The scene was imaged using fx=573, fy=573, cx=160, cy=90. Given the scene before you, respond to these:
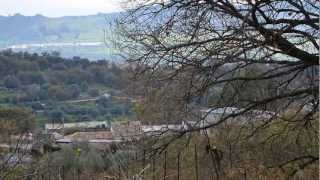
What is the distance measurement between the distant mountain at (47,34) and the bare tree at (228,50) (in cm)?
2188

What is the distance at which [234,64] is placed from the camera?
313 inches

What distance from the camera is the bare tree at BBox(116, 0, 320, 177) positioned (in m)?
7.08

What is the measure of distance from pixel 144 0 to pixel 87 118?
79.9 ft

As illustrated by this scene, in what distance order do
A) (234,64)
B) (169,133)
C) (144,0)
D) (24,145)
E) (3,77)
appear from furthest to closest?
(3,77)
(169,133)
(234,64)
(144,0)
(24,145)

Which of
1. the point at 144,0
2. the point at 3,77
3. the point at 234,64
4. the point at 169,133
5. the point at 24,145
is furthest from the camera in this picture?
the point at 3,77

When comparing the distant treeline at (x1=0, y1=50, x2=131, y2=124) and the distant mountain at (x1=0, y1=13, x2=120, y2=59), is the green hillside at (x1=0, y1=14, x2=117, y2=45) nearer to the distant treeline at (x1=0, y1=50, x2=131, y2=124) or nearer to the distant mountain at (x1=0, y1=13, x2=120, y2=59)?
the distant mountain at (x1=0, y1=13, x2=120, y2=59)

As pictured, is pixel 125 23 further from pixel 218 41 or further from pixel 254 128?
pixel 254 128

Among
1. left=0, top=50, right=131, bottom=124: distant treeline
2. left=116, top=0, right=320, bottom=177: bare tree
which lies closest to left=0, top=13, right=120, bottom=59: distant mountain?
left=0, top=50, right=131, bottom=124: distant treeline

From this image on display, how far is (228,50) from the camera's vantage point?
23.9 feet

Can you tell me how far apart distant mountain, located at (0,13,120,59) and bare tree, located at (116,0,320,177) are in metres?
21.9

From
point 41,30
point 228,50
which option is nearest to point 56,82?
point 41,30

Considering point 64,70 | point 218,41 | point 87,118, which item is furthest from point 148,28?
point 64,70

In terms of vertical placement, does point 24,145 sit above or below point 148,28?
below

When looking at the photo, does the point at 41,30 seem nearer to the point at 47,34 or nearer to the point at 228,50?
the point at 47,34
